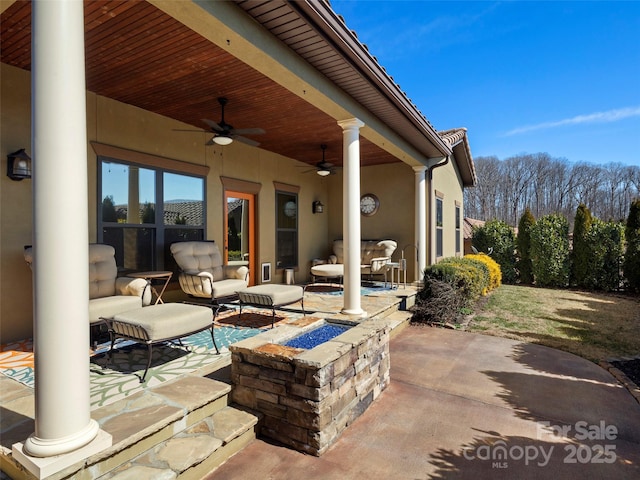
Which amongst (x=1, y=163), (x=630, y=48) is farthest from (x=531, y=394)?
(x=630, y=48)

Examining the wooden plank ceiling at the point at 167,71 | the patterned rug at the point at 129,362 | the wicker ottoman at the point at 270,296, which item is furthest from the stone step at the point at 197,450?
the wooden plank ceiling at the point at 167,71

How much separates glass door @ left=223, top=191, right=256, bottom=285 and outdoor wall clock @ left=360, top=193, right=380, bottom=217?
9.58 feet

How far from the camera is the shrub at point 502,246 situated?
38.2ft

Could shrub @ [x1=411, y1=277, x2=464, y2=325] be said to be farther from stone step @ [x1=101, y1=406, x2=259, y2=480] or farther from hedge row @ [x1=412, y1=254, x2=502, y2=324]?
stone step @ [x1=101, y1=406, x2=259, y2=480]

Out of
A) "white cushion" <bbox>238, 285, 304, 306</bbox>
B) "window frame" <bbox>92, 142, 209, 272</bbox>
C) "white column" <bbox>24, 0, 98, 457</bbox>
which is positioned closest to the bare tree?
"window frame" <bbox>92, 142, 209, 272</bbox>

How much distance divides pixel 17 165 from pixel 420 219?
6.62 metres

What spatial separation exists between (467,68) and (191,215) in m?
8.61

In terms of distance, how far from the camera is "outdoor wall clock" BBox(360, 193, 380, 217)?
8.59 metres

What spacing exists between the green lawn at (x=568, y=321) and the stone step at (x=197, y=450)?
4191 mm

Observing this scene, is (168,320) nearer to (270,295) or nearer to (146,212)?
(270,295)

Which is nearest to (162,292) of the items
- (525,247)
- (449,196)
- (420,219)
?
(420,219)

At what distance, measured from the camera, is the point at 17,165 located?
146 inches

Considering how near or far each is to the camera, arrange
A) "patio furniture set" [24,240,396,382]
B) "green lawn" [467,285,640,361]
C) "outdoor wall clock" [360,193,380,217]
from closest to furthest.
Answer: "patio furniture set" [24,240,396,382]
"green lawn" [467,285,640,361]
"outdoor wall clock" [360,193,380,217]

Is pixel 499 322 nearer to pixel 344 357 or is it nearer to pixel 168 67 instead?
pixel 344 357
